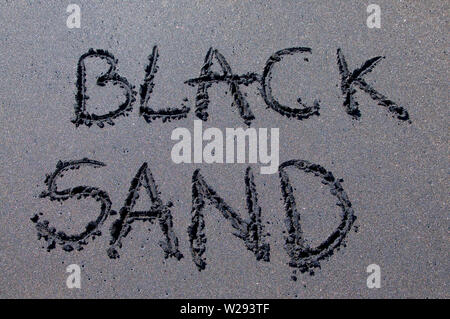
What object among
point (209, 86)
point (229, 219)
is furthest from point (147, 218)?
point (209, 86)

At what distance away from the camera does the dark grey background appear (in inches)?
29.6

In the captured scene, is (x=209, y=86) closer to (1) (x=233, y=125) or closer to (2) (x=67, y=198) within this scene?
(1) (x=233, y=125)

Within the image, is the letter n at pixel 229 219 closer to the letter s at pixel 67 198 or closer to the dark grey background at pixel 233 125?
the dark grey background at pixel 233 125

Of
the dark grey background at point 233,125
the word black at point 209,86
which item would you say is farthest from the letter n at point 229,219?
the word black at point 209,86

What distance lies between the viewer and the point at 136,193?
0.76 metres

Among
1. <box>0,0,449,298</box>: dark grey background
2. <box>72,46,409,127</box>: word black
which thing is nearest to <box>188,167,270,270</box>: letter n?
<box>0,0,449,298</box>: dark grey background

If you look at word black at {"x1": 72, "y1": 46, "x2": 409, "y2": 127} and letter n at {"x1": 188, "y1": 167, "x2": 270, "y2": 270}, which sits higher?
word black at {"x1": 72, "y1": 46, "x2": 409, "y2": 127}

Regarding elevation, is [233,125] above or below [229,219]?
above

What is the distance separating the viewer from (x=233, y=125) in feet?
2.52

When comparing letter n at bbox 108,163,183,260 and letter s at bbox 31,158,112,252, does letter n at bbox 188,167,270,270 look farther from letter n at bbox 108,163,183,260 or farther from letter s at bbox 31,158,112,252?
letter s at bbox 31,158,112,252

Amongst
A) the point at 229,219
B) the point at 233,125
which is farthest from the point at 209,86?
the point at 229,219

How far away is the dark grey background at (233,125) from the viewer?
29.6 inches

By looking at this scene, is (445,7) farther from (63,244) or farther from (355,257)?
(63,244)

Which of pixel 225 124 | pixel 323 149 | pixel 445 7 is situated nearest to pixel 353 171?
pixel 323 149
